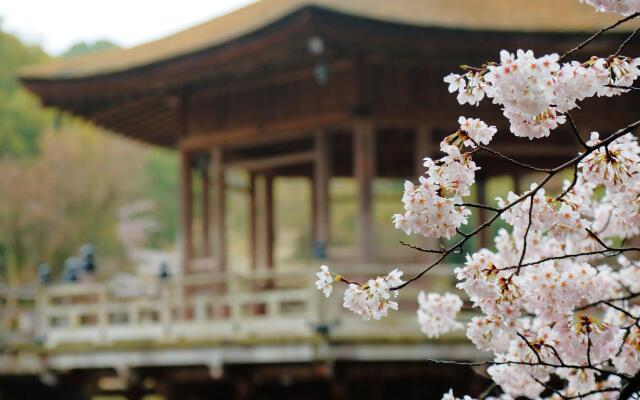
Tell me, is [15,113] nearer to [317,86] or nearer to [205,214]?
[205,214]

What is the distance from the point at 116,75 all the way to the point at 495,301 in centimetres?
953

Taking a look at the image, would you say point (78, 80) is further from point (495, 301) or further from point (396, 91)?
point (495, 301)

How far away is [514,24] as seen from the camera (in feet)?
35.1

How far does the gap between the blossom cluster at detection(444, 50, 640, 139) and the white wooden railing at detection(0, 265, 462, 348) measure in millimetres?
6338

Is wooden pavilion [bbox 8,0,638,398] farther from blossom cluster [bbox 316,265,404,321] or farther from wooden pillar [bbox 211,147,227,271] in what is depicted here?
blossom cluster [bbox 316,265,404,321]

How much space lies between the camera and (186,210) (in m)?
13.6

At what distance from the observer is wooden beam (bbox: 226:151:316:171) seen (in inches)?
459

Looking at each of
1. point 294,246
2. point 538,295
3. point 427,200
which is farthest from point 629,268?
point 294,246

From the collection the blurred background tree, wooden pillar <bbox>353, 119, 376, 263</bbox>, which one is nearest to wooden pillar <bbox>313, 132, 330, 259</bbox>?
wooden pillar <bbox>353, 119, 376, 263</bbox>

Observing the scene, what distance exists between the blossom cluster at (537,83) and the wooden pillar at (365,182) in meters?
7.91

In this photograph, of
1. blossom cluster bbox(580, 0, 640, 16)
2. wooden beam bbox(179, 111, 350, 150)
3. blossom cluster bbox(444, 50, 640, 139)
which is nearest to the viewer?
blossom cluster bbox(444, 50, 640, 139)

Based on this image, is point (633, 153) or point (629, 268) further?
point (629, 268)

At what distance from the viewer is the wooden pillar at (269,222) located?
569 inches

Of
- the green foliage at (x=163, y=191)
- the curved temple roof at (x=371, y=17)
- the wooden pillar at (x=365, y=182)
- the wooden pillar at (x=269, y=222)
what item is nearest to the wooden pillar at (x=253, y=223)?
the wooden pillar at (x=269, y=222)
